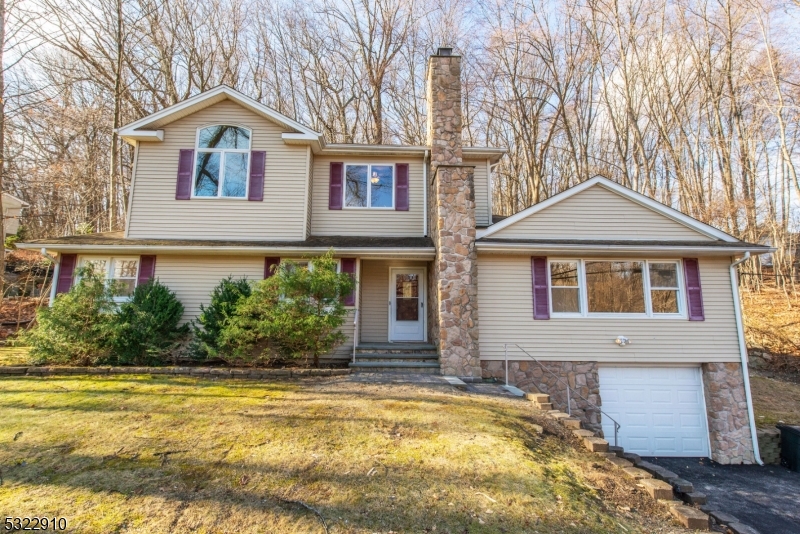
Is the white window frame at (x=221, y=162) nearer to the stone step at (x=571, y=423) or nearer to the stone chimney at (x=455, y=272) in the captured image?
the stone chimney at (x=455, y=272)

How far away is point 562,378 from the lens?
8500 mm

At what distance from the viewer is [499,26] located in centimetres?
1806

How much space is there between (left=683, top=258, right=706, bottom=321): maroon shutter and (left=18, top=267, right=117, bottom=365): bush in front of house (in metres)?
12.5

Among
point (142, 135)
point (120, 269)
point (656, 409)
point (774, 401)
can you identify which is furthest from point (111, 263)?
point (774, 401)

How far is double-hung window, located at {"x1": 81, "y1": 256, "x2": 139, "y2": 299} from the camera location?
923cm

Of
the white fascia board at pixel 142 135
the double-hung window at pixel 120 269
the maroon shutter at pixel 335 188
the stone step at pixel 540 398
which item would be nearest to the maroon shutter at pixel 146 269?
the double-hung window at pixel 120 269

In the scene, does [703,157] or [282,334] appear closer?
[282,334]

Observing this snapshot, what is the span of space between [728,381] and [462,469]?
819cm

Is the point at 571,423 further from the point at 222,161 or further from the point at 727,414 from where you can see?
the point at 222,161

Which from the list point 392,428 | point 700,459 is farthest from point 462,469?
point 700,459

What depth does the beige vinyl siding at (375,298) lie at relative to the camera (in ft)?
32.7

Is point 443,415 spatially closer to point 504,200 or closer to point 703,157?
point 504,200

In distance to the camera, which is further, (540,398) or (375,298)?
(375,298)

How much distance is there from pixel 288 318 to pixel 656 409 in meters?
8.31
